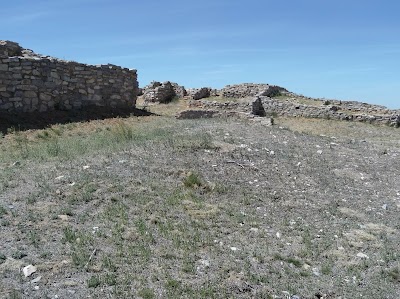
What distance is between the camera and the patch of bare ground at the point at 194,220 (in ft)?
18.2

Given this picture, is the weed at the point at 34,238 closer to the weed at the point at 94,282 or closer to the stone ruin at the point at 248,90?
the weed at the point at 94,282

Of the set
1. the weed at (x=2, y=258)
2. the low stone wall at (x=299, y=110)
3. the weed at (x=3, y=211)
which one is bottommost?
the weed at (x=2, y=258)

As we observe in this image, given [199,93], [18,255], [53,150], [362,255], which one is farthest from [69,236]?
[199,93]

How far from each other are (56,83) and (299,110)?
42.1 ft

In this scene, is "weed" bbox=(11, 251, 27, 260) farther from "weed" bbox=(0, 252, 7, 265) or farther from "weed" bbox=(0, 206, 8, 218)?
"weed" bbox=(0, 206, 8, 218)

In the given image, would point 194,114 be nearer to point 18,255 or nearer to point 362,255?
point 362,255

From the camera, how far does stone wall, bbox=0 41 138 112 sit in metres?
14.8

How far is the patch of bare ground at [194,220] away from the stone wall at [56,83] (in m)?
3.15

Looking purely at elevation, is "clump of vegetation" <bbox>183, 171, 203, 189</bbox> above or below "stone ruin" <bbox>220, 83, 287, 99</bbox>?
below

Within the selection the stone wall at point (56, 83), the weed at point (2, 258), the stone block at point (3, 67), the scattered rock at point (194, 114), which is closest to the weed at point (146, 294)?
the weed at point (2, 258)

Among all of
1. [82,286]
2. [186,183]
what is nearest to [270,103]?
[186,183]

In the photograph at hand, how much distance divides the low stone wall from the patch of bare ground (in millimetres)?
10754

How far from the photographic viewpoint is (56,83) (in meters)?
16.0

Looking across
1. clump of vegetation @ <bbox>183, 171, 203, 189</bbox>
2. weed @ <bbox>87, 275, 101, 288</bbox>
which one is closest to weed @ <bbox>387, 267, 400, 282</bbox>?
clump of vegetation @ <bbox>183, 171, 203, 189</bbox>
